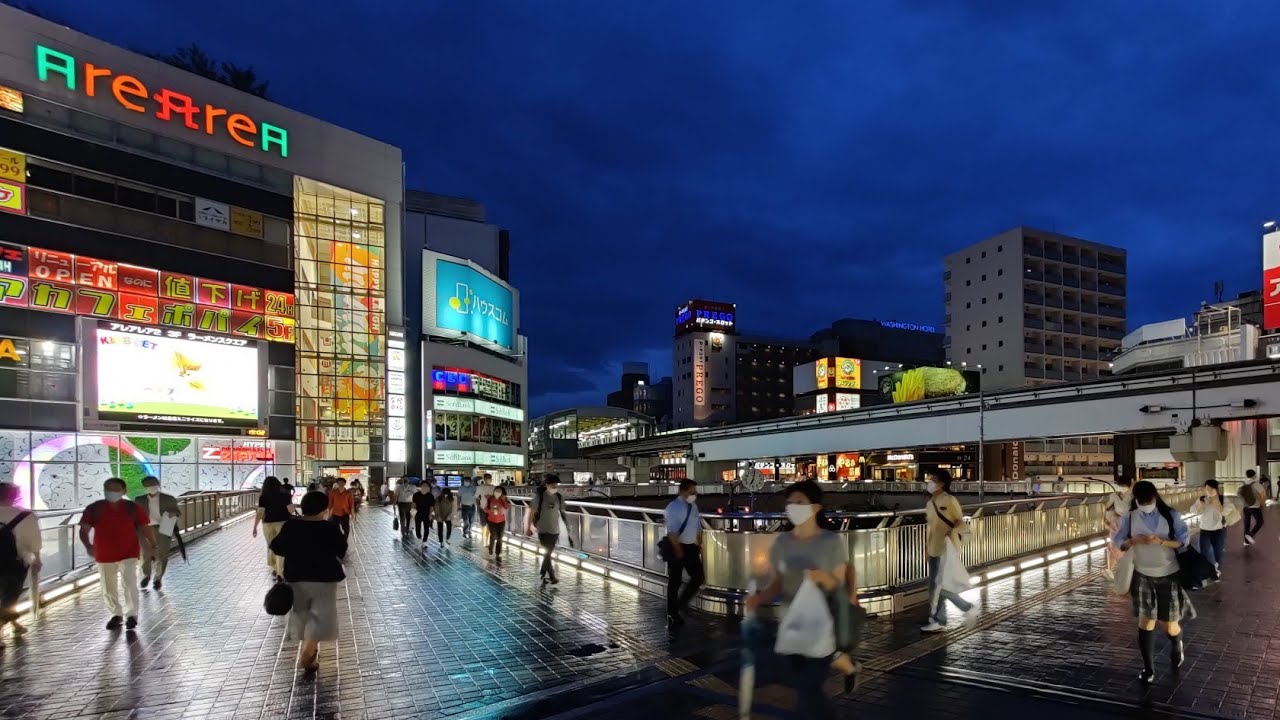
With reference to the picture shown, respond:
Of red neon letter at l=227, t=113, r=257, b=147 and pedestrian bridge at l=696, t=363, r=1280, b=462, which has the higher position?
red neon letter at l=227, t=113, r=257, b=147

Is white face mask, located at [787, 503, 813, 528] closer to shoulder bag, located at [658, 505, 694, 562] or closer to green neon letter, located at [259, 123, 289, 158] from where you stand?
shoulder bag, located at [658, 505, 694, 562]

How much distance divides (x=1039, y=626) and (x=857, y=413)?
50598mm

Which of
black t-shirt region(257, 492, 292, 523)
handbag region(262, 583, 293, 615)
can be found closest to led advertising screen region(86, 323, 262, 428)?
black t-shirt region(257, 492, 292, 523)

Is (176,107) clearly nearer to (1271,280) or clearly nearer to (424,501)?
(424,501)

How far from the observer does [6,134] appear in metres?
31.8

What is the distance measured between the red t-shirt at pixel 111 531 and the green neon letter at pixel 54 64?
36.0 m

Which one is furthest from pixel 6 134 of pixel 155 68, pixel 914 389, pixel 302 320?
pixel 914 389

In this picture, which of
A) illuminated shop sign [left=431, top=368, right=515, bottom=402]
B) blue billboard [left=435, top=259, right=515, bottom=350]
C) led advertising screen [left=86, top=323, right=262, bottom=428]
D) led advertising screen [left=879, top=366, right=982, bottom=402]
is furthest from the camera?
led advertising screen [left=879, top=366, right=982, bottom=402]

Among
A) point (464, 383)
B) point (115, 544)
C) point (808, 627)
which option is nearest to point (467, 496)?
point (115, 544)

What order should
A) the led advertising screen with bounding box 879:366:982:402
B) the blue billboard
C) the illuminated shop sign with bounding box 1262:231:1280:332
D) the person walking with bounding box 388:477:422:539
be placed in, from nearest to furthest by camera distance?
the person walking with bounding box 388:477:422:539, the illuminated shop sign with bounding box 1262:231:1280:332, the blue billboard, the led advertising screen with bounding box 879:366:982:402

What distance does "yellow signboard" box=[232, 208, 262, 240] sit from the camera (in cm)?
3884

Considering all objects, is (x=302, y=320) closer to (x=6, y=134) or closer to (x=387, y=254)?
(x=387, y=254)

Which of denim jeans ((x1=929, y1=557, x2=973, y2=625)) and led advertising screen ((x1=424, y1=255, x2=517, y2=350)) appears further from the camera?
led advertising screen ((x1=424, y1=255, x2=517, y2=350))

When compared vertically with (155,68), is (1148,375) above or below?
below
